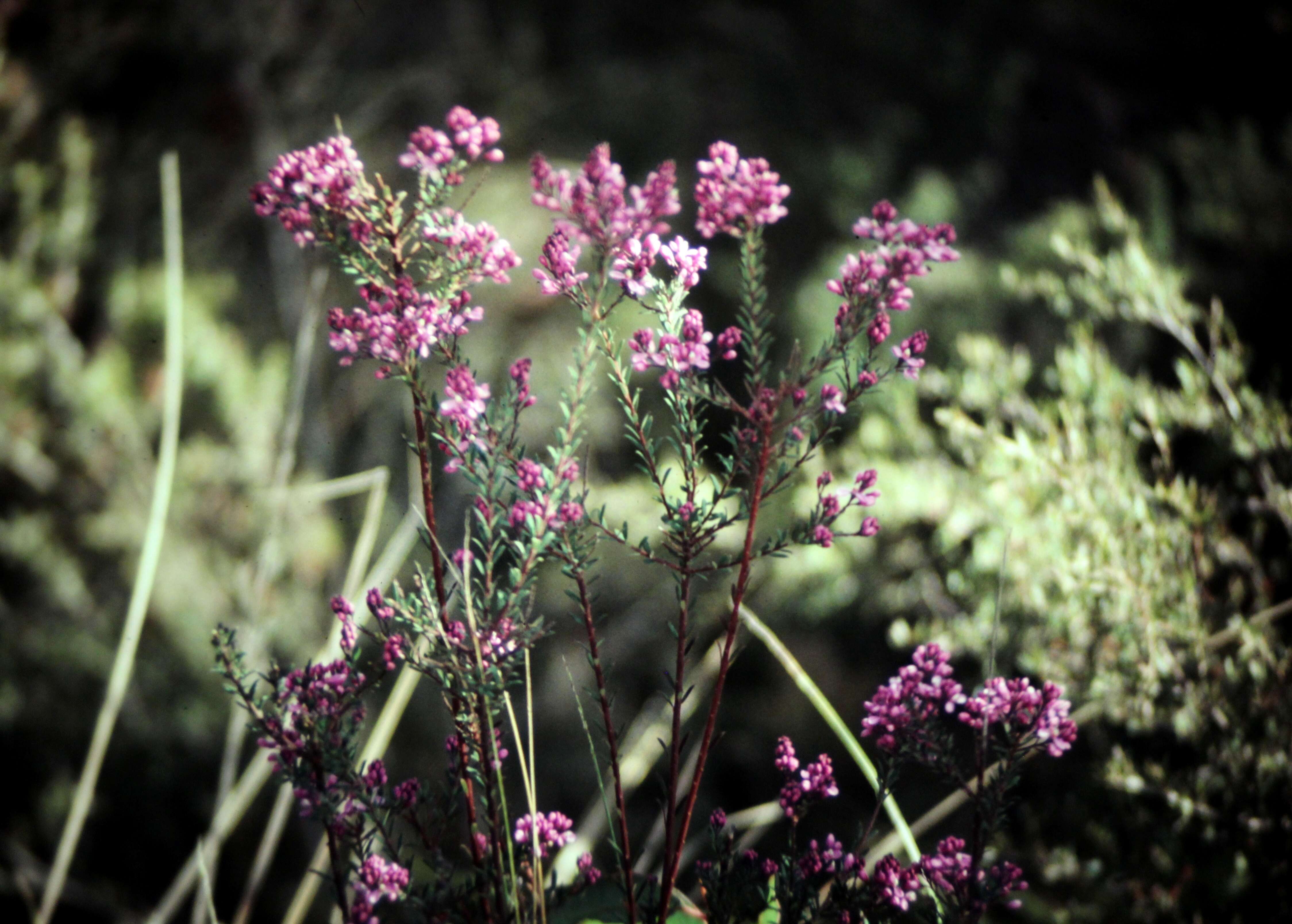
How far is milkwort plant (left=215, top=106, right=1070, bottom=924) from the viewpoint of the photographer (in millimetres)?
549

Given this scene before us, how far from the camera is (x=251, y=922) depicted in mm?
2336

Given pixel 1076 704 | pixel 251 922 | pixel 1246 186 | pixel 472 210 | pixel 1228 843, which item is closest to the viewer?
pixel 1228 843

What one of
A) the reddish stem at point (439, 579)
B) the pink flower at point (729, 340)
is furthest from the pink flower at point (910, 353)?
the reddish stem at point (439, 579)

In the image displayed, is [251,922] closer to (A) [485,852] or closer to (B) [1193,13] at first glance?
(A) [485,852]

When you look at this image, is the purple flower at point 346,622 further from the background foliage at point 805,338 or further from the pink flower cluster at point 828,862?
the background foliage at point 805,338

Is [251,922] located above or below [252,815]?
below

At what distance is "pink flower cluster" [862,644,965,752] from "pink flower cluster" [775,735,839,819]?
0.05 m

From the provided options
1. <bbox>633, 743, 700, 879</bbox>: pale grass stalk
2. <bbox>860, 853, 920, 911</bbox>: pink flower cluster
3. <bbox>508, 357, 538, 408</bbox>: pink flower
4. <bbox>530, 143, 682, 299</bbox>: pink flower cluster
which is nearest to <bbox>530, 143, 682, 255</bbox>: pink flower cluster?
<bbox>530, 143, 682, 299</bbox>: pink flower cluster

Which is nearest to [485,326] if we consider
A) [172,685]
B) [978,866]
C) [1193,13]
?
[172,685]

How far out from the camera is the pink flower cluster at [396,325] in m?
0.55

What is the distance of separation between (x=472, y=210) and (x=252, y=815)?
6.51ft

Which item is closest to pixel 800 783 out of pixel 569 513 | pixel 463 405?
pixel 569 513

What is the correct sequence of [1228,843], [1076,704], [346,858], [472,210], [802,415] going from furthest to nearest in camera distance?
1. [472,210]
2. [1076,704]
3. [1228,843]
4. [346,858]
5. [802,415]

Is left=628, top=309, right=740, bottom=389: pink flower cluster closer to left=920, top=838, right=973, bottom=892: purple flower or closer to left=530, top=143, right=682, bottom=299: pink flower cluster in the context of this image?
left=530, top=143, right=682, bottom=299: pink flower cluster
